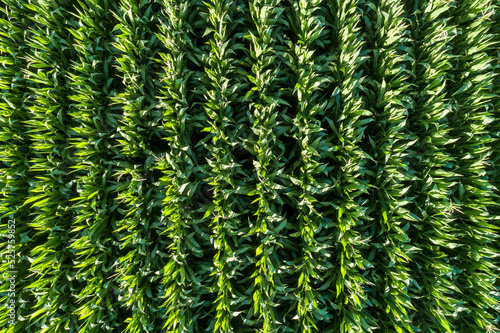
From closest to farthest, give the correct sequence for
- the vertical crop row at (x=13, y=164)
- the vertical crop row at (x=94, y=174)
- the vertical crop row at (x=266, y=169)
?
the vertical crop row at (x=266, y=169), the vertical crop row at (x=94, y=174), the vertical crop row at (x=13, y=164)

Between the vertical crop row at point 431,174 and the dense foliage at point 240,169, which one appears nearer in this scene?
the dense foliage at point 240,169

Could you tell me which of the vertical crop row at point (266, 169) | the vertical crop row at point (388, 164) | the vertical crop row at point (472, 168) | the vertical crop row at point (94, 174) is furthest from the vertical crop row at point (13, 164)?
the vertical crop row at point (472, 168)

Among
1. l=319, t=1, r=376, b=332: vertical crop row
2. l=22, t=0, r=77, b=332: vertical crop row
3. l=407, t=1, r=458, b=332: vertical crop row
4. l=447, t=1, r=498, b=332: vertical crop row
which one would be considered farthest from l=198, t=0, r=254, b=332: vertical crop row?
l=447, t=1, r=498, b=332: vertical crop row

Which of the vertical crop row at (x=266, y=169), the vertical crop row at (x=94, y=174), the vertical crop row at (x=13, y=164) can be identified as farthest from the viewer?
the vertical crop row at (x=13, y=164)

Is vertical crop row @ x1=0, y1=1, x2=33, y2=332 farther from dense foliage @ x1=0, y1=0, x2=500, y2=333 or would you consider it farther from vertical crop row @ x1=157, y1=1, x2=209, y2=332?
vertical crop row @ x1=157, y1=1, x2=209, y2=332

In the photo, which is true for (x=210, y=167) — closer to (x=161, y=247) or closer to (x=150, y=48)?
(x=161, y=247)

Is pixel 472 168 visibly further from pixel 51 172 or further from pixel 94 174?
pixel 51 172

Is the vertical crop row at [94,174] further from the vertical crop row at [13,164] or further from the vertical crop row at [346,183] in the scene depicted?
the vertical crop row at [346,183]

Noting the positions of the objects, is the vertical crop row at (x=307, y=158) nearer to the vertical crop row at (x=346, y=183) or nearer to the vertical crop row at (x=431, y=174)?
the vertical crop row at (x=346, y=183)

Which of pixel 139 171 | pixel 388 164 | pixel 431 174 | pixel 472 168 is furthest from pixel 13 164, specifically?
pixel 472 168
